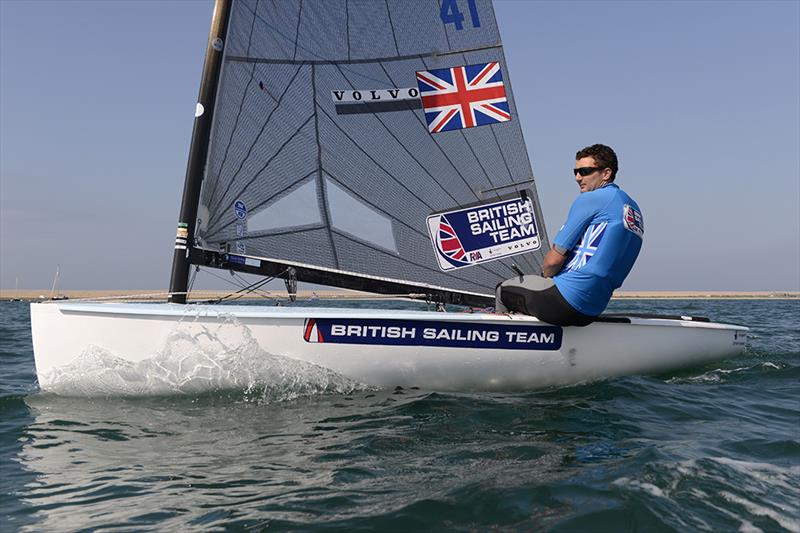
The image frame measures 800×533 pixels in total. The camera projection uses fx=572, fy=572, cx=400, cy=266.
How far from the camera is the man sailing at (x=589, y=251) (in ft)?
13.5

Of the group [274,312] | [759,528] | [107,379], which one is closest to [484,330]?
[274,312]

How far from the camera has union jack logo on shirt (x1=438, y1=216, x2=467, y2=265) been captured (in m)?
5.38

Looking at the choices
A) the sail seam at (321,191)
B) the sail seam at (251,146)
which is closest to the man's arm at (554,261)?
the sail seam at (321,191)

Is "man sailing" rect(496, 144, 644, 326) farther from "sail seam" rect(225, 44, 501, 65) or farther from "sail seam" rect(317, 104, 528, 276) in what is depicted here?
"sail seam" rect(225, 44, 501, 65)

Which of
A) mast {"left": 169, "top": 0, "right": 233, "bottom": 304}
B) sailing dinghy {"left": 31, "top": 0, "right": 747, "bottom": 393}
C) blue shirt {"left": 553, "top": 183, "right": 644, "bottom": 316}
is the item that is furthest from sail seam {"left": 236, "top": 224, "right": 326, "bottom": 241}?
blue shirt {"left": 553, "top": 183, "right": 644, "bottom": 316}

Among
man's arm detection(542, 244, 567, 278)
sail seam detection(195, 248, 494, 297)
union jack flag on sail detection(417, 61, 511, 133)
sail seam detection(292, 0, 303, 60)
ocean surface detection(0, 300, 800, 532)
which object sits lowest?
ocean surface detection(0, 300, 800, 532)

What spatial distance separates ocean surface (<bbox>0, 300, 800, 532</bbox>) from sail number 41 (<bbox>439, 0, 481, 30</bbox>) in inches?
141

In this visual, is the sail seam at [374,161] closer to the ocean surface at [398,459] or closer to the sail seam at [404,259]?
the sail seam at [404,259]

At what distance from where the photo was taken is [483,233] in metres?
5.45

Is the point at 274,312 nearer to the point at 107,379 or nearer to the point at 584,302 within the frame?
the point at 107,379

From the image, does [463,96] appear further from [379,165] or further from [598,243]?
[598,243]

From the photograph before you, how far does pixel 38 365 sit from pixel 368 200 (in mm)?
3001

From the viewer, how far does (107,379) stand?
4113 millimetres

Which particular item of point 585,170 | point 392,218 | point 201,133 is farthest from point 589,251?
point 201,133
